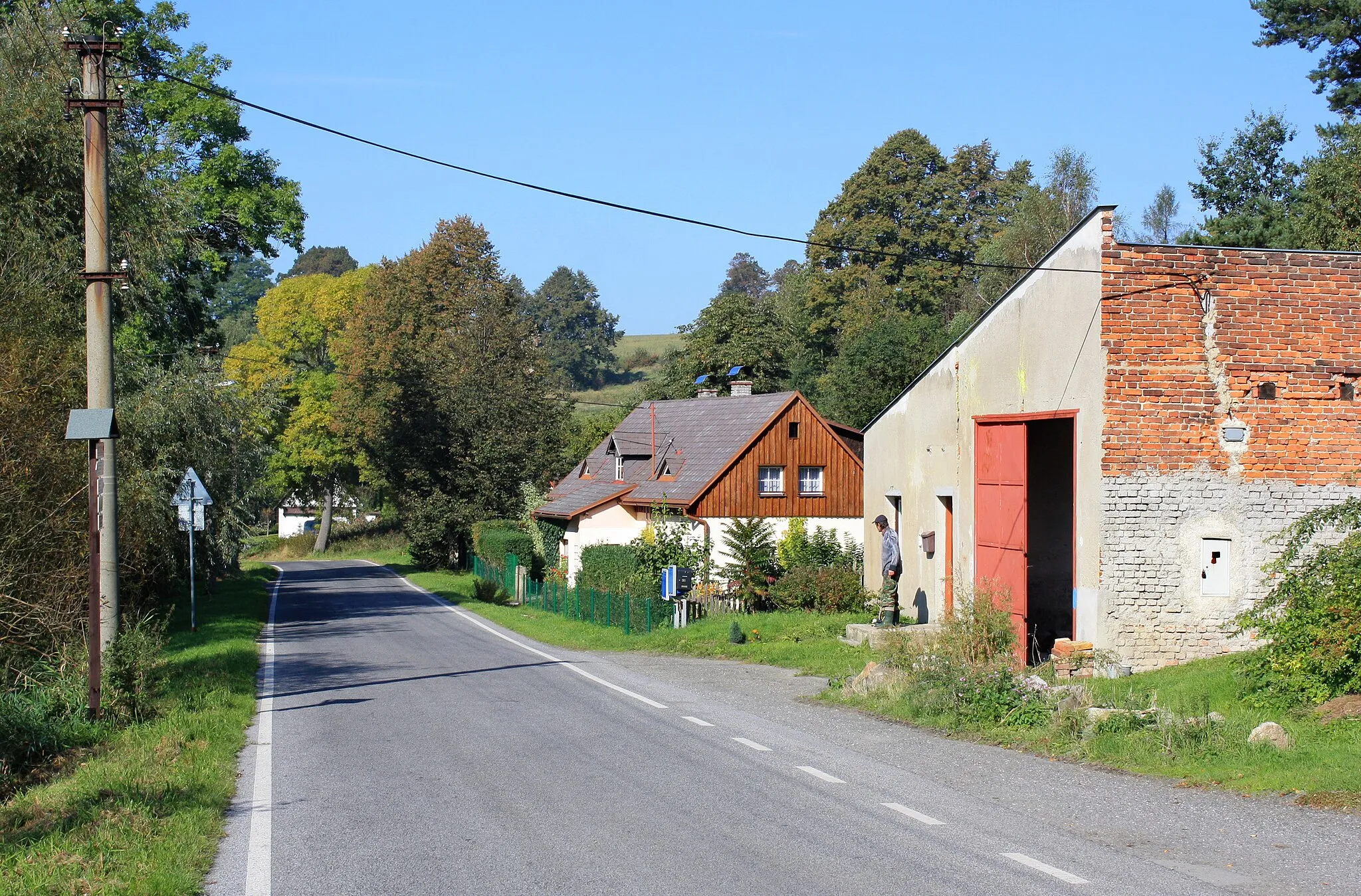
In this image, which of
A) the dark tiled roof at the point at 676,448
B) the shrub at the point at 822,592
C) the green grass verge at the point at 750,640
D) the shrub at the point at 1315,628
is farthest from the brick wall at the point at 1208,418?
the dark tiled roof at the point at 676,448

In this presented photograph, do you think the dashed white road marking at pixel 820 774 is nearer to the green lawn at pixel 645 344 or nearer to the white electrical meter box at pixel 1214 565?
the white electrical meter box at pixel 1214 565

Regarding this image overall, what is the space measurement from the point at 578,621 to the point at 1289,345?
18.7 m

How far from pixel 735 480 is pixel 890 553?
46.4 feet

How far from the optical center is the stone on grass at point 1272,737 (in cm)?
1012

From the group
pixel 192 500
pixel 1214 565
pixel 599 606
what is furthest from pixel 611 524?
pixel 1214 565

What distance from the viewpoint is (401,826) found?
27.0 feet

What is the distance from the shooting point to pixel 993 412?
18.2 metres

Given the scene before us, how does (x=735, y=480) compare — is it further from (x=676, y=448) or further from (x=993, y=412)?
(x=993, y=412)

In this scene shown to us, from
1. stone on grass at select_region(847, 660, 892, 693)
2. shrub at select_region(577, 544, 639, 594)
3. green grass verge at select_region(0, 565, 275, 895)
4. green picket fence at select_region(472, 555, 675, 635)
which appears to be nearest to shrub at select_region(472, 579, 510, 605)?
green picket fence at select_region(472, 555, 675, 635)

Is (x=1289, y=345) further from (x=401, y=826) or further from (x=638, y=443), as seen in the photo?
(x=638, y=443)

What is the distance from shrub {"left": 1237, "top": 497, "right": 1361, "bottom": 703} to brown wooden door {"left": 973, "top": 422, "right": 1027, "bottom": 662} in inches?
188

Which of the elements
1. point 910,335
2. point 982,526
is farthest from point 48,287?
point 910,335

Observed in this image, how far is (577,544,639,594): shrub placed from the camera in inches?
1112

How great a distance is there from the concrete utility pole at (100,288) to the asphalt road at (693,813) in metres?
2.45
